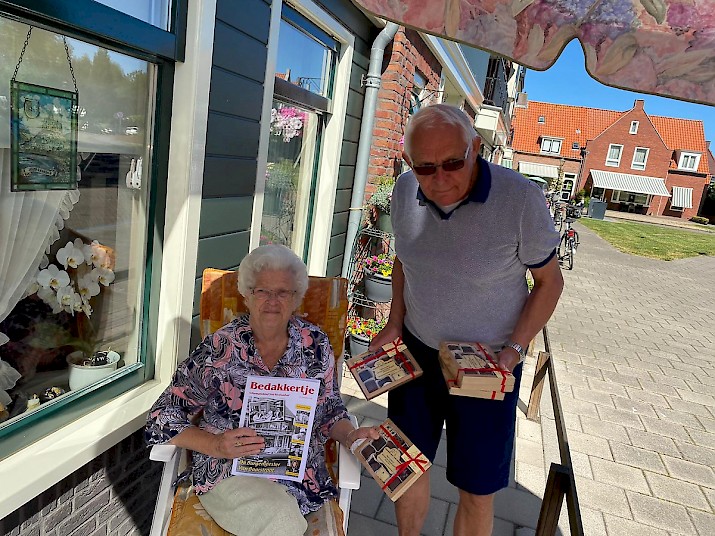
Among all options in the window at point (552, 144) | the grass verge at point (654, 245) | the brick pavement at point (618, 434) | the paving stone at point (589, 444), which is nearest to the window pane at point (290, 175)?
the brick pavement at point (618, 434)

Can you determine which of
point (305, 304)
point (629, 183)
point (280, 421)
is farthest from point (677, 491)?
point (629, 183)

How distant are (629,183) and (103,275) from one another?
141 ft

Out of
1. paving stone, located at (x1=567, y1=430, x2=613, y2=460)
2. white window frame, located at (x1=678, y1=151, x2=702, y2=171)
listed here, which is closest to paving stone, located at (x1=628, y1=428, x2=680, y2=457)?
paving stone, located at (x1=567, y1=430, x2=613, y2=460)

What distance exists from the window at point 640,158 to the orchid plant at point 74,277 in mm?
43762

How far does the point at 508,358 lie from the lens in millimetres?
1797

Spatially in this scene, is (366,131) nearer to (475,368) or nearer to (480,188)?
(480,188)

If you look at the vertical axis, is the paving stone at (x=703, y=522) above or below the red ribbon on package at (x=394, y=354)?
below

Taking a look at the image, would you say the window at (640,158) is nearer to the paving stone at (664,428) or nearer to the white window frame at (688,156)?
the white window frame at (688,156)

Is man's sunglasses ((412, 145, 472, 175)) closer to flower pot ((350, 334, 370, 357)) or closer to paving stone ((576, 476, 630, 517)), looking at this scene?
paving stone ((576, 476, 630, 517))

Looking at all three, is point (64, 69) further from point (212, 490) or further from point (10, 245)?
point (212, 490)

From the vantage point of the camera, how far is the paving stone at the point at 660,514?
292 centimetres

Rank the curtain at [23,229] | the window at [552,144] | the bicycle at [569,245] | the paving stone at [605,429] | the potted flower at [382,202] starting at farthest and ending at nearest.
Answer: the window at [552,144] < the bicycle at [569,245] < the potted flower at [382,202] < the paving stone at [605,429] < the curtain at [23,229]

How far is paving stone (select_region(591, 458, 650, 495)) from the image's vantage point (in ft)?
10.7

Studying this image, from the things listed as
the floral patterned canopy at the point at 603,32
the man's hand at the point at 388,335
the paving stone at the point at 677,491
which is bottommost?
the paving stone at the point at 677,491
